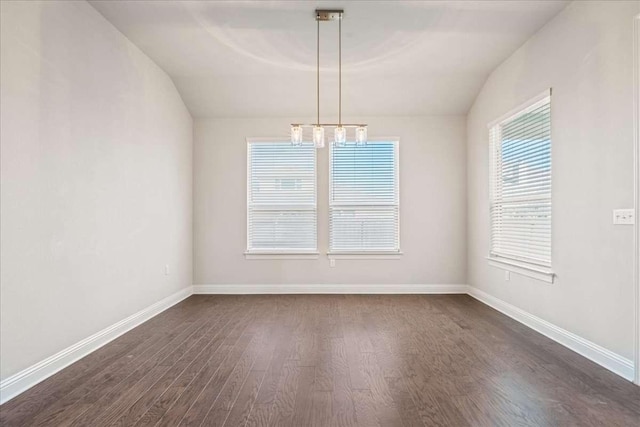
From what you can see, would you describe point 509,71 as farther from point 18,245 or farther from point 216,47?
point 18,245

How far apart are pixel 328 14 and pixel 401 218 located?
3.16 metres

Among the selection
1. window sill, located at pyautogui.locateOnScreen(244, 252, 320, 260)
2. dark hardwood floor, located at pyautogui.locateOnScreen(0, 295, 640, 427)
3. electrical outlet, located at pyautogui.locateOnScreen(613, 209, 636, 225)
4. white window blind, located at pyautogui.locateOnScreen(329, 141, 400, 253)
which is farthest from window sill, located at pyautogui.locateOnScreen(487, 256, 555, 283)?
window sill, located at pyautogui.locateOnScreen(244, 252, 320, 260)

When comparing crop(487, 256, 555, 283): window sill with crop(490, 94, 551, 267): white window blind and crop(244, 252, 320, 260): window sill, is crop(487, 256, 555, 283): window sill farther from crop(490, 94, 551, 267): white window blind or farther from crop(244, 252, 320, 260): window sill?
crop(244, 252, 320, 260): window sill

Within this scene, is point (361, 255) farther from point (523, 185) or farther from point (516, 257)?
point (523, 185)

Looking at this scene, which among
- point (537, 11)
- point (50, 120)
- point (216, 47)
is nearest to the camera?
point (50, 120)

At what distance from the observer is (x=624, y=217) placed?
274cm

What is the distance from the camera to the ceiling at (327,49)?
3.43 metres

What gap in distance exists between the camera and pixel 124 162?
3.87 metres

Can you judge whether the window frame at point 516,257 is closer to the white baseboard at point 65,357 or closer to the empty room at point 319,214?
the empty room at point 319,214

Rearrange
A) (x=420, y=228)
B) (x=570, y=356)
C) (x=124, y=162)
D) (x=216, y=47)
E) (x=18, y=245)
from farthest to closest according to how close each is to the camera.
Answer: (x=420, y=228) → (x=216, y=47) → (x=124, y=162) → (x=570, y=356) → (x=18, y=245)

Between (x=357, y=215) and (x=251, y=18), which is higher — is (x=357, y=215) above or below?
below

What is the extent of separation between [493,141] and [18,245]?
4969mm

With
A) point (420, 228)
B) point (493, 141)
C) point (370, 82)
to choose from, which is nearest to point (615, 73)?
point (493, 141)

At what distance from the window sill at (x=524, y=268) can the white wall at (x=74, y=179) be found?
4132mm
